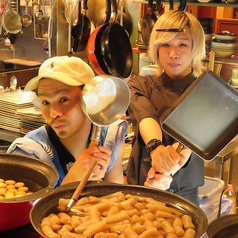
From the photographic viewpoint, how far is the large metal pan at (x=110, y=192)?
103 cm

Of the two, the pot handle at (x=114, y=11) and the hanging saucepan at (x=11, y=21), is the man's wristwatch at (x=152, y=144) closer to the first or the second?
the pot handle at (x=114, y=11)

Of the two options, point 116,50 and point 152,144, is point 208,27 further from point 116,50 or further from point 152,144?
point 152,144

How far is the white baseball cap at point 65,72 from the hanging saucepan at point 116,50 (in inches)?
3.8

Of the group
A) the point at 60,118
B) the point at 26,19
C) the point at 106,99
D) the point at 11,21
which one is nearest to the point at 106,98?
the point at 106,99

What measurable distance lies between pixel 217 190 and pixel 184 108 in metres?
1.28

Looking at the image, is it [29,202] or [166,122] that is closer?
[29,202]

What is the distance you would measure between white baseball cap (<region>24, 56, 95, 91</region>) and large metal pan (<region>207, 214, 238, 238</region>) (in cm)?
78

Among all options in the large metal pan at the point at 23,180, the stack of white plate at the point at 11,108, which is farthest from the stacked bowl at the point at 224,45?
the large metal pan at the point at 23,180

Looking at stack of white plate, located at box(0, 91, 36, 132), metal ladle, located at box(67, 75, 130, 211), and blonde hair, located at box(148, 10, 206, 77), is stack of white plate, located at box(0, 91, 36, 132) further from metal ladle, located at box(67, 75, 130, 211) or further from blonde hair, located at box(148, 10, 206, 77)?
metal ladle, located at box(67, 75, 130, 211)

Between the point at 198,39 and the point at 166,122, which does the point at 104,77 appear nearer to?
the point at 166,122

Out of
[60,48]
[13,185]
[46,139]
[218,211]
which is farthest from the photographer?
[60,48]

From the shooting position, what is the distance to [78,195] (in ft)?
3.75

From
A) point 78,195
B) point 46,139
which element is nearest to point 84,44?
point 46,139

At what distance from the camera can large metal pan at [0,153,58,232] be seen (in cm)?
108
